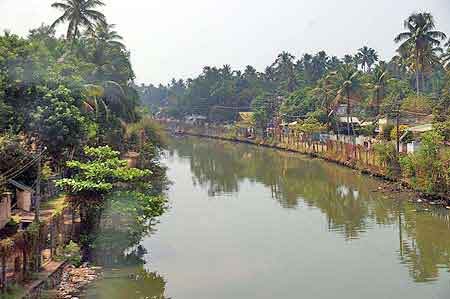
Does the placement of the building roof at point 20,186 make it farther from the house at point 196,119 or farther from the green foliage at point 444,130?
the house at point 196,119

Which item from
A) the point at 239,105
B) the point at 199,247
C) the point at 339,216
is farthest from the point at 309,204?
the point at 239,105

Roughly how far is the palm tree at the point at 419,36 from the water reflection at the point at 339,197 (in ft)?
41.8

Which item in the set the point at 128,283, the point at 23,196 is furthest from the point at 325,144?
the point at 128,283

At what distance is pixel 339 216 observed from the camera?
26438mm

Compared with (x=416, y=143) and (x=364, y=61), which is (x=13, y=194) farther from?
(x=364, y=61)

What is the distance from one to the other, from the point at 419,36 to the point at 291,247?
106ft

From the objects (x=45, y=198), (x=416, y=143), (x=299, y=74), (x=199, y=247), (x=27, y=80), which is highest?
(x=299, y=74)

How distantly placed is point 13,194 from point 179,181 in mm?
20344

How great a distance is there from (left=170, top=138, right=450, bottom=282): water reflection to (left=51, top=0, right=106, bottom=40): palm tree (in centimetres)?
1321

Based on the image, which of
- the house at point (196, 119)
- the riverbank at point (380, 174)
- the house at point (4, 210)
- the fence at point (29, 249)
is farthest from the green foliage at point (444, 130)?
the house at point (196, 119)

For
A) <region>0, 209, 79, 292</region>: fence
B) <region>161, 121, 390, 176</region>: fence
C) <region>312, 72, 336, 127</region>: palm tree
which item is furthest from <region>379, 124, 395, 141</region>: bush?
<region>0, 209, 79, 292</region>: fence

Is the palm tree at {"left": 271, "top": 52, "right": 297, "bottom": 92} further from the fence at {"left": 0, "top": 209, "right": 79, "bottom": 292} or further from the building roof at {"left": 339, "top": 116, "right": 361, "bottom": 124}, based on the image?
the fence at {"left": 0, "top": 209, "right": 79, "bottom": 292}

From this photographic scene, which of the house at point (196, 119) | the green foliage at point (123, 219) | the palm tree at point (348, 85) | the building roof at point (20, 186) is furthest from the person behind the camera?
the house at point (196, 119)

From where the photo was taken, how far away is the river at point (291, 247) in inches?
642
